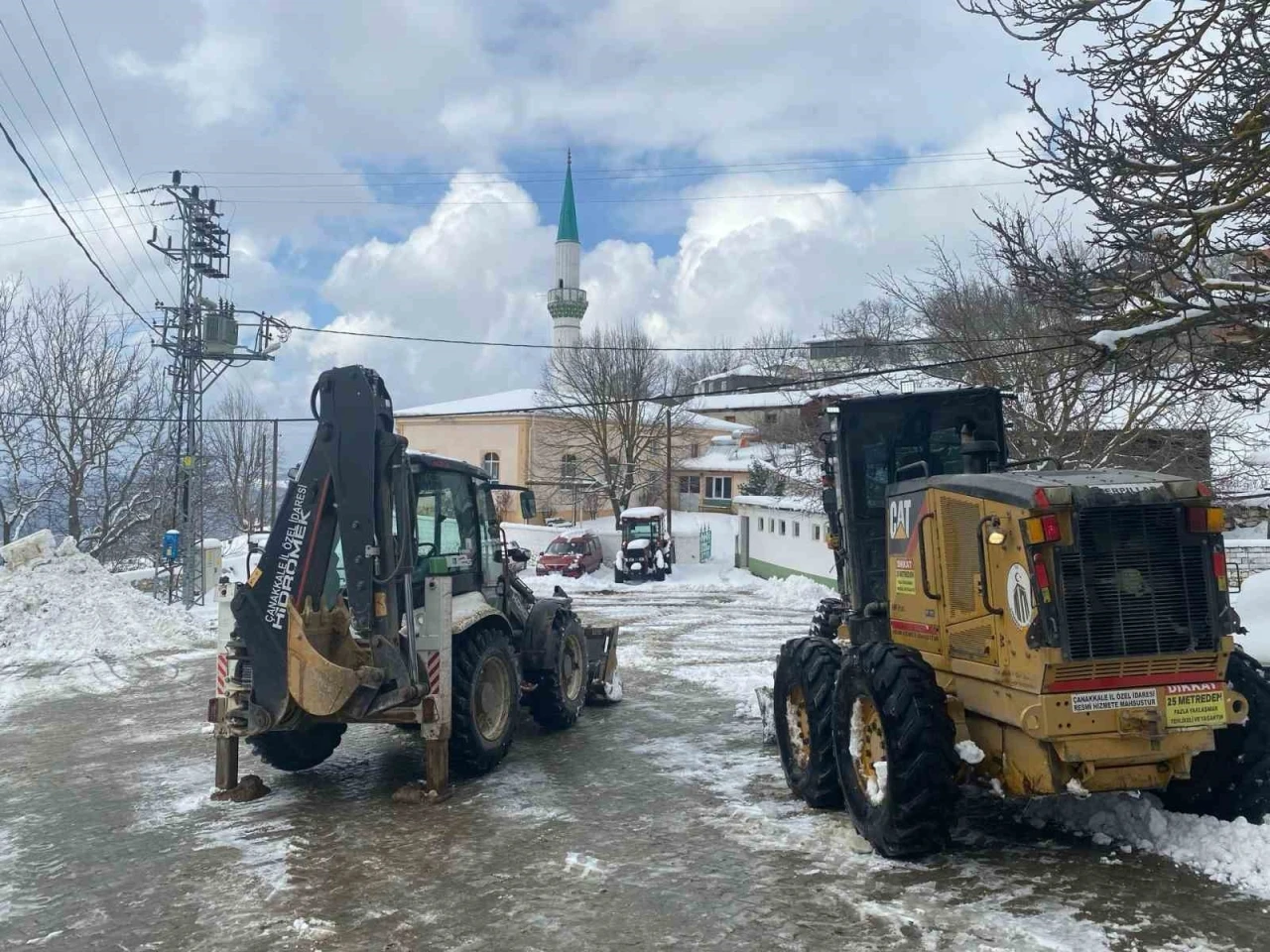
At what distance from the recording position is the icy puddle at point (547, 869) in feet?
16.0

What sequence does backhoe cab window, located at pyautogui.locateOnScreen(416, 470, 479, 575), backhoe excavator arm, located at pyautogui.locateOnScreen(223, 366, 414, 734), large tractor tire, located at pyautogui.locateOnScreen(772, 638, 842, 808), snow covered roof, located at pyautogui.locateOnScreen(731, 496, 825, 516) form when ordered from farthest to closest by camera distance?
1. snow covered roof, located at pyautogui.locateOnScreen(731, 496, 825, 516)
2. backhoe cab window, located at pyautogui.locateOnScreen(416, 470, 479, 575)
3. backhoe excavator arm, located at pyautogui.locateOnScreen(223, 366, 414, 734)
4. large tractor tire, located at pyautogui.locateOnScreen(772, 638, 842, 808)

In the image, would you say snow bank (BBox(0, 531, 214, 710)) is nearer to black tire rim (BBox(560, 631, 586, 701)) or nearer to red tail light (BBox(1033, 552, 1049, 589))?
black tire rim (BBox(560, 631, 586, 701))

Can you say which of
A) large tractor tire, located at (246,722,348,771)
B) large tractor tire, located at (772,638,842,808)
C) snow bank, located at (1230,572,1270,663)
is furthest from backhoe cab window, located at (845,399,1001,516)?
large tractor tire, located at (246,722,348,771)

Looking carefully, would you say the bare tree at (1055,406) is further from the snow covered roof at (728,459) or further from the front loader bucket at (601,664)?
the snow covered roof at (728,459)

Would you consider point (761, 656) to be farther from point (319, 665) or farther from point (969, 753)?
point (969, 753)

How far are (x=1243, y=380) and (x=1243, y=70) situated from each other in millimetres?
2739

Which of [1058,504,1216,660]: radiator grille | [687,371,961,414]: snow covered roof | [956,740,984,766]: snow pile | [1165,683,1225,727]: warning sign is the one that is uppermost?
[687,371,961,414]: snow covered roof

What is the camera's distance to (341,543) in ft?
23.6

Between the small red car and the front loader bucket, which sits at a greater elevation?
the small red car

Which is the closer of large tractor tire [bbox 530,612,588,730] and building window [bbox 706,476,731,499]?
large tractor tire [bbox 530,612,588,730]

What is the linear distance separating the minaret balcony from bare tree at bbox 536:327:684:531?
37.3 feet

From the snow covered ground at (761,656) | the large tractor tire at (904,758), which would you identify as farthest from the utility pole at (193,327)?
the large tractor tire at (904,758)

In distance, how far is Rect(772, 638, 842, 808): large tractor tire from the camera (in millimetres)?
6742

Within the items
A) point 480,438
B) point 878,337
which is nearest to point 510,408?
point 480,438
